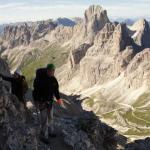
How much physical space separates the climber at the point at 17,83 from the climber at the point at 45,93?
359cm

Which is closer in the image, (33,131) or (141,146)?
(33,131)

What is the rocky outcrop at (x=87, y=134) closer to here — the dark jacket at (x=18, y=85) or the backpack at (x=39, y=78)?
the dark jacket at (x=18, y=85)

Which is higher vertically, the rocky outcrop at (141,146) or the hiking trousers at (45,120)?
the hiking trousers at (45,120)

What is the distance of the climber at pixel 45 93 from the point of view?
100ft

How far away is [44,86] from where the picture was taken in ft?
101

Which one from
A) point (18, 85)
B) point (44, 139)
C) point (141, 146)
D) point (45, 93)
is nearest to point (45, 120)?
point (44, 139)

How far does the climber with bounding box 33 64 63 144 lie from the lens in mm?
30500

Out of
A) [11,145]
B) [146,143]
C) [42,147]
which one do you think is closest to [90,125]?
[146,143]

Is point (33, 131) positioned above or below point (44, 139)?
above

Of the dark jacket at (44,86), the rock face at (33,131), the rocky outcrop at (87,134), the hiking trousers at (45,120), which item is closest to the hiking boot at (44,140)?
the hiking trousers at (45,120)

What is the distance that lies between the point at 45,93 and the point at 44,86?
583mm

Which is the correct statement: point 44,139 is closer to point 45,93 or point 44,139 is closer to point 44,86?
point 45,93

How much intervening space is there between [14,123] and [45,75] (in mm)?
4027

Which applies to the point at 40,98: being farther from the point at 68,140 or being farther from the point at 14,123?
the point at 68,140
